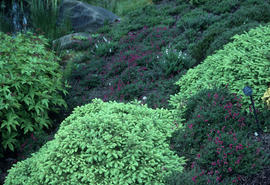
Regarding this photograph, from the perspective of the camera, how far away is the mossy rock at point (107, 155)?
316cm

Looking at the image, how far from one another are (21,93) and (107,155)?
8.38ft

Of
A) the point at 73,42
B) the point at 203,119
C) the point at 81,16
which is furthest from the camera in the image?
the point at 81,16

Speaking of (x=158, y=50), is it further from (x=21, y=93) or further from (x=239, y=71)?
(x=21, y=93)

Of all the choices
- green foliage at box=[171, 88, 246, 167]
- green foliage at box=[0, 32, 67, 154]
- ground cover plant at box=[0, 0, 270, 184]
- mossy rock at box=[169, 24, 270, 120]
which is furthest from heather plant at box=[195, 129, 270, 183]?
green foliage at box=[0, 32, 67, 154]

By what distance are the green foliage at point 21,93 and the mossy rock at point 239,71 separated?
8.08 ft

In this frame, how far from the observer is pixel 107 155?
321 centimetres

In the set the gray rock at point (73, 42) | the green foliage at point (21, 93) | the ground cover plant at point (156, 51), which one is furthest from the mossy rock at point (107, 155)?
the gray rock at point (73, 42)

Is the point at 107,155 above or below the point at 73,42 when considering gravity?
above

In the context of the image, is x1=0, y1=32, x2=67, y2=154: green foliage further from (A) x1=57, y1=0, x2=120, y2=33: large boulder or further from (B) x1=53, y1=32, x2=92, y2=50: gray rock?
(A) x1=57, y1=0, x2=120, y2=33: large boulder

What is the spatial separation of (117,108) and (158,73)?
242 centimetres

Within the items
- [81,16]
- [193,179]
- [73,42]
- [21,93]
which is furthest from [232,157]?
[81,16]

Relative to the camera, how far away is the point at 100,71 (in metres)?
7.34

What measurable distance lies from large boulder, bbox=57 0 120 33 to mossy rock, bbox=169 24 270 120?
642cm

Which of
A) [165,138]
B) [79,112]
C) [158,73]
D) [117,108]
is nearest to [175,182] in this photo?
[165,138]
